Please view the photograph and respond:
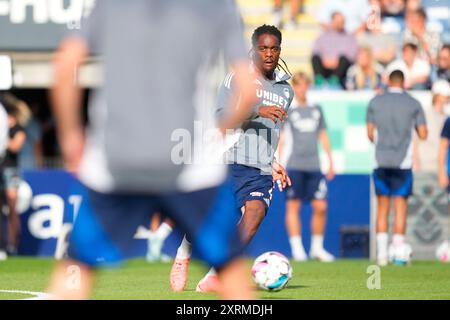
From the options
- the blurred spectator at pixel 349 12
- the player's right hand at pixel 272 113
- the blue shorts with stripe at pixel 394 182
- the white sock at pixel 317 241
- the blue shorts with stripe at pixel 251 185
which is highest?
the blurred spectator at pixel 349 12

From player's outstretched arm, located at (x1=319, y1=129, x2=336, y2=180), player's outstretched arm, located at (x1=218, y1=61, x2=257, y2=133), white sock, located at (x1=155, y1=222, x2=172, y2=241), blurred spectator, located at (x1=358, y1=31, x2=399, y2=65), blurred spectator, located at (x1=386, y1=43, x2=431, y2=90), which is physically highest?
blurred spectator, located at (x1=358, y1=31, x2=399, y2=65)

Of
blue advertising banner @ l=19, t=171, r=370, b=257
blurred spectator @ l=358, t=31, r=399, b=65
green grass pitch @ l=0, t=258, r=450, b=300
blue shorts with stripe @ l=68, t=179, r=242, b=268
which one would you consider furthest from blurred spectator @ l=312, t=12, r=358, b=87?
blue shorts with stripe @ l=68, t=179, r=242, b=268

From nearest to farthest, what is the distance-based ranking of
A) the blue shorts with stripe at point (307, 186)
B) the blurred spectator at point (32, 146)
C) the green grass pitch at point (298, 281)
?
the green grass pitch at point (298, 281)
the blue shorts with stripe at point (307, 186)
the blurred spectator at point (32, 146)

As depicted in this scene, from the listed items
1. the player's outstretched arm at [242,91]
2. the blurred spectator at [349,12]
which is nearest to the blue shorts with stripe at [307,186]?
the blurred spectator at [349,12]

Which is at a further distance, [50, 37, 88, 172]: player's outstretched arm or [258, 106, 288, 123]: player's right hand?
[258, 106, 288, 123]: player's right hand

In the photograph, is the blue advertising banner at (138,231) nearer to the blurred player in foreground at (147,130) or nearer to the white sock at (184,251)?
the white sock at (184,251)

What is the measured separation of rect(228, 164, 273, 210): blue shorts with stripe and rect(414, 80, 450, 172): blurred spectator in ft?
27.4

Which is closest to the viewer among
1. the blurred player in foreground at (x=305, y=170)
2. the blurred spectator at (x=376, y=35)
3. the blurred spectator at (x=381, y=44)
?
the blurred player in foreground at (x=305, y=170)

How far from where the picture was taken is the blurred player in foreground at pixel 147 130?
5.57 metres

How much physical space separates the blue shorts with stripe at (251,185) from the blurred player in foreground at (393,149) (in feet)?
18.7

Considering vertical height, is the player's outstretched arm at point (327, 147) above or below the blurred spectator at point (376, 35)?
below

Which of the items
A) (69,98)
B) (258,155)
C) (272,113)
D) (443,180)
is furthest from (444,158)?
(69,98)

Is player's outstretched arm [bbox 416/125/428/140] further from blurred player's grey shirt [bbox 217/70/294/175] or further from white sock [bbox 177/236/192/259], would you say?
white sock [bbox 177/236/192/259]

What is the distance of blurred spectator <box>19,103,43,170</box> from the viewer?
25.3 meters
